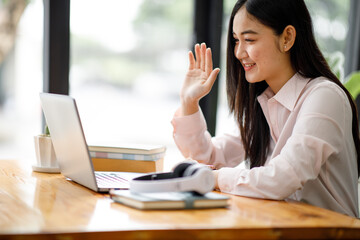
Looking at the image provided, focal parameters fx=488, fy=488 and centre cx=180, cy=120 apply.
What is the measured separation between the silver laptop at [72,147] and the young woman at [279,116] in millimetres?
315

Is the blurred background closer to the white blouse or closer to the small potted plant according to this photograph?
the white blouse

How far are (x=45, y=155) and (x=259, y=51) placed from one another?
30.1 inches

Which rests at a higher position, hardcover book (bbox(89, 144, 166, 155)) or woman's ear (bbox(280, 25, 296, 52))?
woman's ear (bbox(280, 25, 296, 52))

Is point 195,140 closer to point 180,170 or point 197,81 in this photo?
point 197,81

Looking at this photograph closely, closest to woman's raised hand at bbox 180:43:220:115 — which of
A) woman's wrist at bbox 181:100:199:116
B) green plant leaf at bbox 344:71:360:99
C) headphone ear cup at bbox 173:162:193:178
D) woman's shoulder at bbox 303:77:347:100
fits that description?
woman's wrist at bbox 181:100:199:116

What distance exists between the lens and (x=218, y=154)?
1.87 metres

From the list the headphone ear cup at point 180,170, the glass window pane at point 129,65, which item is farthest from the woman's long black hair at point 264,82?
the glass window pane at point 129,65

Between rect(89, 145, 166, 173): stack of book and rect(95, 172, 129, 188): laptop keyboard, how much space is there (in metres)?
0.10

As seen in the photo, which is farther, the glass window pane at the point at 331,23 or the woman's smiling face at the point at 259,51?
the glass window pane at the point at 331,23

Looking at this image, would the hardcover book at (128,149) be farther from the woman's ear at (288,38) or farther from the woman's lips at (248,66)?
the woman's ear at (288,38)

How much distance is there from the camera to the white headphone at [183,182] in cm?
111

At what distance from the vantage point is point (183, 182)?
111cm

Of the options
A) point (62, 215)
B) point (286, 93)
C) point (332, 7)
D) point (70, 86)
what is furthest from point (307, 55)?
point (332, 7)

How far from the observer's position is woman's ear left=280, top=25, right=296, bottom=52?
157cm
